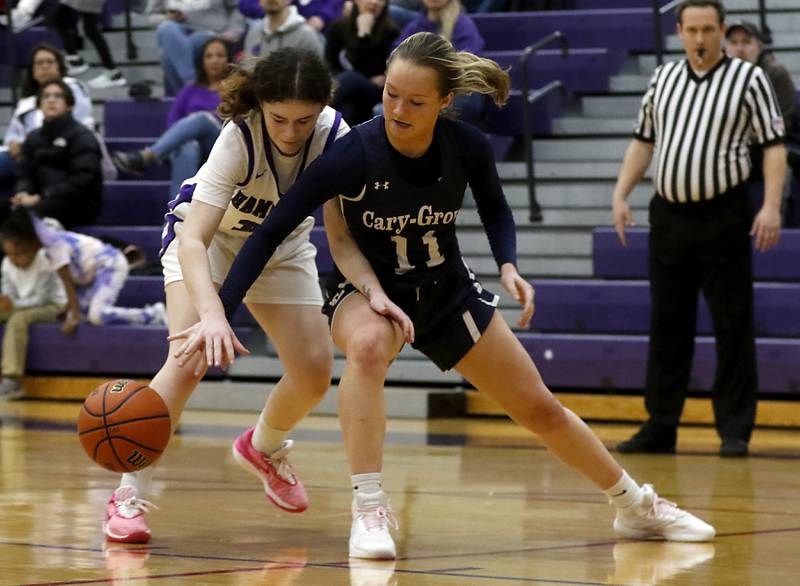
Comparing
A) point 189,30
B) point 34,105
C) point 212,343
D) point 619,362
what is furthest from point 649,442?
point 189,30

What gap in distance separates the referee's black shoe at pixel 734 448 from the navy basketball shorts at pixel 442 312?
2986 mm

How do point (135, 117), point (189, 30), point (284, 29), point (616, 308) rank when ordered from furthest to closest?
point (135, 117)
point (189, 30)
point (284, 29)
point (616, 308)

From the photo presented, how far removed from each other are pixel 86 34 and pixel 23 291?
3.52 meters

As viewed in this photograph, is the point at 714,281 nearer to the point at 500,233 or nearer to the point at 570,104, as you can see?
the point at 500,233

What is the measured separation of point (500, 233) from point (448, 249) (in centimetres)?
18

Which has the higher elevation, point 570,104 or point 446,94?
point 446,94

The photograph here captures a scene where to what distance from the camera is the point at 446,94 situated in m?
4.06

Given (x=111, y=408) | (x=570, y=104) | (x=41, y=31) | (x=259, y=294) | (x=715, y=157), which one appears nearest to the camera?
(x=111, y=408)

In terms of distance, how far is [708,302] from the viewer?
703 centimetres

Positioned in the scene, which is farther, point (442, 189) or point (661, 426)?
point (661, 426)

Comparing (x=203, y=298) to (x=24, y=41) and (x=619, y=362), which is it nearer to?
(x=619, y=362)

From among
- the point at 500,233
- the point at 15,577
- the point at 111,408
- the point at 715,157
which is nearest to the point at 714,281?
the point at 715,157

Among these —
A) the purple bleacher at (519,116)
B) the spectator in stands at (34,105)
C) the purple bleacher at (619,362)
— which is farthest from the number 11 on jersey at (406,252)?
the spectator in stands at (34,105)

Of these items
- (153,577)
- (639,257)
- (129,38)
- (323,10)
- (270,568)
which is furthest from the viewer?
(129,38)
